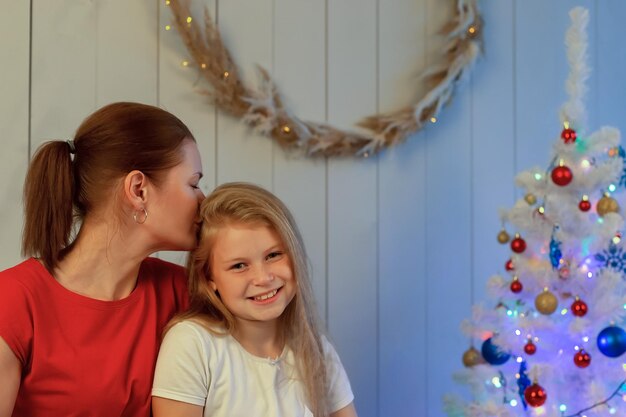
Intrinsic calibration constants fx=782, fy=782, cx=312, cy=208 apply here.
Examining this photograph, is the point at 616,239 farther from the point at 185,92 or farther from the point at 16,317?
the point at 16,317

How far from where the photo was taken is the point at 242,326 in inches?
61.3

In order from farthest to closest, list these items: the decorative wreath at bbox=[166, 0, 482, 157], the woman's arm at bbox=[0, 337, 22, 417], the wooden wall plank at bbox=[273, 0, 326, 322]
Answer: the wooden wall plank at bbox=[273, 0, 326, 322], the decorative wreath at bbox=[166, 0, 482, 157], the woman's arm at bbox=[0, 337, 22, 417]

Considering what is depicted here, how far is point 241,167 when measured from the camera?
213cm

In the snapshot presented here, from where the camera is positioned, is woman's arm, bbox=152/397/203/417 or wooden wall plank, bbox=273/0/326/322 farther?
wooden wall plank, bbox=273/0/326/322

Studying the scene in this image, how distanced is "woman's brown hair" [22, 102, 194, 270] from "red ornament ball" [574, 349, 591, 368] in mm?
958

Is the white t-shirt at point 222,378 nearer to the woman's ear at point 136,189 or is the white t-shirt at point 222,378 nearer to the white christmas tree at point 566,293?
the woman's ear at point 136,189

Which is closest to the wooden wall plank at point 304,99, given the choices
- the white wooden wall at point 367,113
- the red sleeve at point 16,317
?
the white wooden wall at point 367,113

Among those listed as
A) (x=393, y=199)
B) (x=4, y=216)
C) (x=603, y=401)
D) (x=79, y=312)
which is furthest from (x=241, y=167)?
(x=603, y=401)

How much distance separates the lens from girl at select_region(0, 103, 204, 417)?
1.41 meters

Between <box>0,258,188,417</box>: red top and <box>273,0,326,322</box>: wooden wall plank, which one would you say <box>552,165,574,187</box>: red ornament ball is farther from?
<box>0,258,188,417</box>: red top

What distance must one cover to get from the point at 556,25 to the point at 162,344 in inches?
64.1

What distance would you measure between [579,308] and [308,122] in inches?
34.6

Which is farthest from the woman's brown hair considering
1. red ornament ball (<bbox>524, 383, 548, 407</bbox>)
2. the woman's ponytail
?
red ornament ball (<bbox>524, 383, 548, 407</bbox>)

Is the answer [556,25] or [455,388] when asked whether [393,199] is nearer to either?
[455,388]
